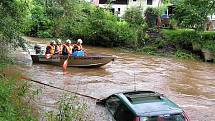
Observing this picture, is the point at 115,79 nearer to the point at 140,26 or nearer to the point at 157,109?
the point at 157,109

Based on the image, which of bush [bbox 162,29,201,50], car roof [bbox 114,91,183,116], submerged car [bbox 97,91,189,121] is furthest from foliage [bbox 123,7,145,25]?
car roof [bbox 114,91,183,116]

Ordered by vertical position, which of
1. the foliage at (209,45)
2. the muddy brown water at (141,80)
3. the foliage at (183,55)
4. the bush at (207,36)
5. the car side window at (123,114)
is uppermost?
the bush at (207,36)

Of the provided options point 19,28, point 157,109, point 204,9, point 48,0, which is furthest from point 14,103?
point 204,9

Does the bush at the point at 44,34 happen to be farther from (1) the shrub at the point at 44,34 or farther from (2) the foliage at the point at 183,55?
(2) the foliage at the point at 183,55

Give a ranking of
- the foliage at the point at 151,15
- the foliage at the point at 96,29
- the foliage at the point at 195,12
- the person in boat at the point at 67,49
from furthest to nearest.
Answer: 1. the foliage at the point at 151,15
2. the foliage at the point at 96,29
3. the foliage at the point at 195,12
4. the person in boat at the point at 67,49

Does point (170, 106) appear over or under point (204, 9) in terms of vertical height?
under

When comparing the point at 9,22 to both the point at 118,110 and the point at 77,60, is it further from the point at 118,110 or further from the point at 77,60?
the point at 77,60

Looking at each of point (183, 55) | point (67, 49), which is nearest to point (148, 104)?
point (67, 49)

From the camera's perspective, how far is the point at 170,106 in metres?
10.4

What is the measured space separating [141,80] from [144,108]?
1399 cm

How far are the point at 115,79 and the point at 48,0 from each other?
5514 mm

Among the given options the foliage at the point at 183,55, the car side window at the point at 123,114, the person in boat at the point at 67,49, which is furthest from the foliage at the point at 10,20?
the foliage at the point at 183,55

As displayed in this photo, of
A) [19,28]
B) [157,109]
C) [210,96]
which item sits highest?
[19,28]

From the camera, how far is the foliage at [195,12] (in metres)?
36.3
